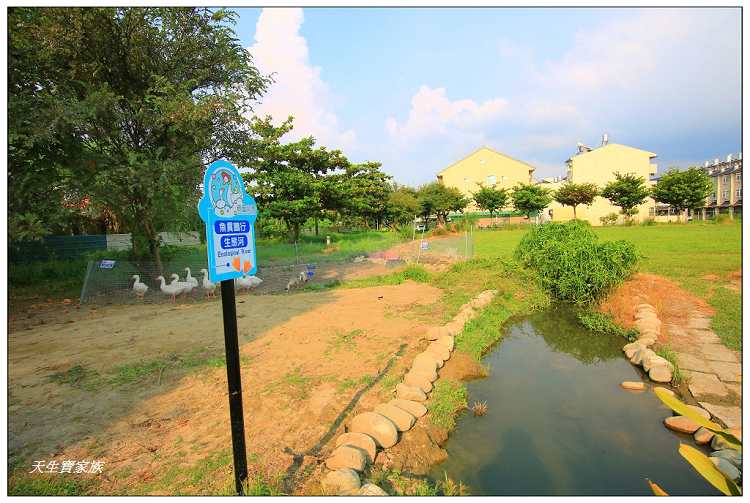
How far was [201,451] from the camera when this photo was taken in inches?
116

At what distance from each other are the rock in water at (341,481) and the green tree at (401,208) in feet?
96.9

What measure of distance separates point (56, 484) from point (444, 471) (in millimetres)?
2796

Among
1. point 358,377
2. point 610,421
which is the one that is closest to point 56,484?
point 358,377

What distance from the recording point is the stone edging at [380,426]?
8.27 ft

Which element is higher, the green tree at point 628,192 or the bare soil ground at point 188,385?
the green tree at point 628,192

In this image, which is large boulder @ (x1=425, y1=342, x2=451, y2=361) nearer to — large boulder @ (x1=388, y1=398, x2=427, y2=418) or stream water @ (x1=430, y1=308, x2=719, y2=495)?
stream water @ (x1=430, y1=308, x2=719, y2=495)

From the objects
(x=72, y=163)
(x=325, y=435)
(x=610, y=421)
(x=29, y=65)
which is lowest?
(x=610, y=421)

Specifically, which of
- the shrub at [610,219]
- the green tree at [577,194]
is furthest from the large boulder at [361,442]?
the shrub at [610,219]

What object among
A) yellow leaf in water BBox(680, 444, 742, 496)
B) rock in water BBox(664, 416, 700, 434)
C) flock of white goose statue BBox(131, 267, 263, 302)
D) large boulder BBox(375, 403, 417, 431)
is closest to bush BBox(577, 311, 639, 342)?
rock in water BBox(664, 416, 700, 434)

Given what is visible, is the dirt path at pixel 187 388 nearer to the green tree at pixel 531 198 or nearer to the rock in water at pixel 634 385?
the rock in water at pixel 634 385

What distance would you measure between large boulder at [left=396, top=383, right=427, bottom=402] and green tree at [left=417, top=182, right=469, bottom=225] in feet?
113

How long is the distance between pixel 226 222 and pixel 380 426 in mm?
2151

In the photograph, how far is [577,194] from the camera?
37.6 meters

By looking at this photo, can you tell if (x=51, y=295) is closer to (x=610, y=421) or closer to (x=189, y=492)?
(x=189, y=492)
